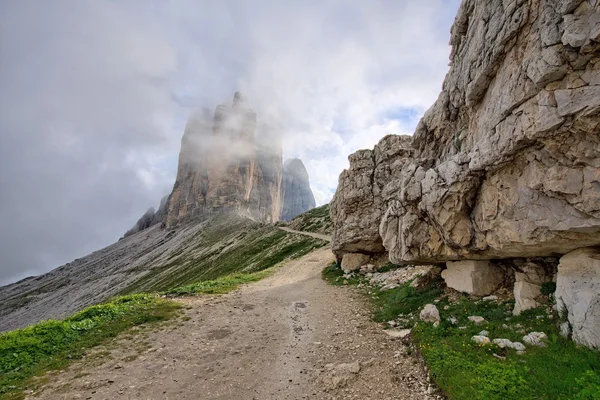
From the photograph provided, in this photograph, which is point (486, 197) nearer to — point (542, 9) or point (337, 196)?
point (542, 9)

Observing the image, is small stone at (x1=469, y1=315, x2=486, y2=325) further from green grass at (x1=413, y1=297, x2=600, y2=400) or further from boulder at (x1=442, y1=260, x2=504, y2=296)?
boulder at (x1=442, y1=260, x2=504, y2=296)

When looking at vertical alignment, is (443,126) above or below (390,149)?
below

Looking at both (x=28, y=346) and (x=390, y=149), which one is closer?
(x=28, y=346)

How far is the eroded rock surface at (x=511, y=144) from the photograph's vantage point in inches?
389

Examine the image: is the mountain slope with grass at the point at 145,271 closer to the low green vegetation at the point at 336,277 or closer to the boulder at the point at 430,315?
the low green vegetation at the point at 336,277

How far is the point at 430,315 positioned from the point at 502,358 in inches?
203

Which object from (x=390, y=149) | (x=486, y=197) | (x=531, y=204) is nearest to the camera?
(x=531, y=204)

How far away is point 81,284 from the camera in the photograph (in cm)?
16588

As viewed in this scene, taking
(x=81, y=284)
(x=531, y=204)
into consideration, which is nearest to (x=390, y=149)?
(x=531, y=204)

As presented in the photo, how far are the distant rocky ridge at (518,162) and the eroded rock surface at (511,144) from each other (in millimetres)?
41

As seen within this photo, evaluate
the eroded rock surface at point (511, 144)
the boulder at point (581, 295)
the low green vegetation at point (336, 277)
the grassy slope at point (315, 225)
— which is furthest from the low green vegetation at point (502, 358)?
the grassy slope at point (315, 225)

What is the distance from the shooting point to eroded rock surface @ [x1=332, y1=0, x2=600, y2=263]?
9.88m

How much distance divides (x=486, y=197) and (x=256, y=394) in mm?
13490

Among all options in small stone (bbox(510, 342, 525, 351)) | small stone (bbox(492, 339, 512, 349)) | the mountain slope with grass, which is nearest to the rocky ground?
small stone (bbox(492, 339, 512, 349))
